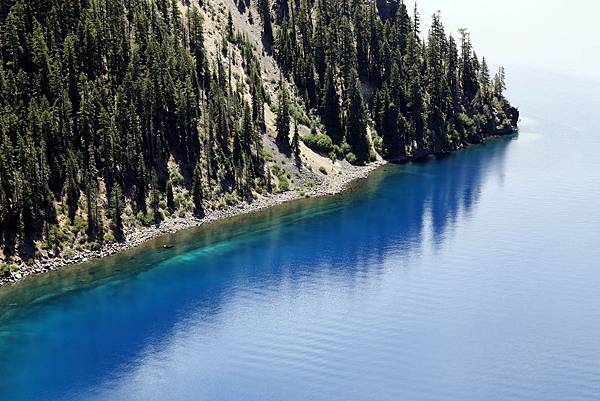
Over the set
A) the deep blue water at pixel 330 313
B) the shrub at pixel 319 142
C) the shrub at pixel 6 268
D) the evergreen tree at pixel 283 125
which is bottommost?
the deep blue water at pixel 330 313

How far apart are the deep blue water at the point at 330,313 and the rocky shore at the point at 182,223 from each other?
7.96ft

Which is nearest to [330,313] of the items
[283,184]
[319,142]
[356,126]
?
[283,184]

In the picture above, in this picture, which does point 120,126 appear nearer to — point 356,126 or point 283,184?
point 283,184

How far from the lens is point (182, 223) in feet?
467

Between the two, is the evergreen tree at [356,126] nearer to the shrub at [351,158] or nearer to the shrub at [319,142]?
the shrub at [351,158]

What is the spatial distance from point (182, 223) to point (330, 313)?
48.0 meters

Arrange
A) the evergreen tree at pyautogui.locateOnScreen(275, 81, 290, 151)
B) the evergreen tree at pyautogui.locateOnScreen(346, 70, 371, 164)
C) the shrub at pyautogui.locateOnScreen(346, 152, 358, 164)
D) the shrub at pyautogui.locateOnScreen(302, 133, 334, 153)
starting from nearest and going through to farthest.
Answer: the evergreen tree at pyautogui.locateOnScreen(275, 81, 290, 151)
the shrub at pyautogui.locateOnScreen(302, 133, 334, 153)
the shrub at pyautogui.locateOnScreen(346, 152, 358, 164)
the evergreen tree at pyautogui.locateOnScreen(346, 70, 371, 164)

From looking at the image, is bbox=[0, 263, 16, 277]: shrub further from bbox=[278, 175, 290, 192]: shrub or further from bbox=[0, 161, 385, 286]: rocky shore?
bbox=[278, 175, 290, 192]: shrub

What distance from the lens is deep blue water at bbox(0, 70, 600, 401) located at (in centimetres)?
8712

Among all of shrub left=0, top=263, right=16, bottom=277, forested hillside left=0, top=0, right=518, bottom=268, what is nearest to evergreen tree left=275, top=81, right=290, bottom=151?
forested hillside left=0, top=0, right=518, bottom=268

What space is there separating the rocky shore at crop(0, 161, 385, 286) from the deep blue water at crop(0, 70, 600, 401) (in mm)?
2426

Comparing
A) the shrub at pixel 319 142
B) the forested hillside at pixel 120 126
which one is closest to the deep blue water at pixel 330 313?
the forested hillside at pixel 120 126

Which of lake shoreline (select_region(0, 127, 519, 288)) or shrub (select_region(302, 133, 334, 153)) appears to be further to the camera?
shrub (select_region(302, 133, 334, 153))

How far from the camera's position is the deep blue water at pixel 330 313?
8712cm
